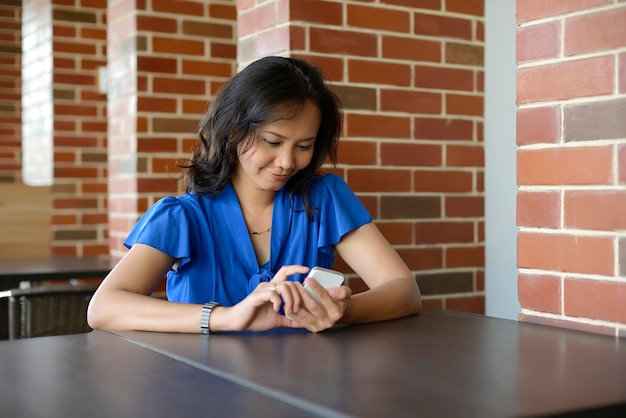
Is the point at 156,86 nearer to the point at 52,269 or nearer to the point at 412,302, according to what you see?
the point at 52,269

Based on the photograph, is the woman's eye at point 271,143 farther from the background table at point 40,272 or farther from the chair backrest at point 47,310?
the background table at point 40,272

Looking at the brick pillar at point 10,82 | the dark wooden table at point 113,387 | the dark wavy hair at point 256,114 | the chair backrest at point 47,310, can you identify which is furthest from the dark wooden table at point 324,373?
the brick pillar at point 10,82

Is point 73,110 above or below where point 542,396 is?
above

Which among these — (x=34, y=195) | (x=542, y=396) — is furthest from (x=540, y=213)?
(x=34, y=195)

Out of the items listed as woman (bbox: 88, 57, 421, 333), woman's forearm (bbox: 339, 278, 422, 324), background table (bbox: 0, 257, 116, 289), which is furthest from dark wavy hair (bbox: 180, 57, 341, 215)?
background table (bbox: 0, 257, 116, 289)

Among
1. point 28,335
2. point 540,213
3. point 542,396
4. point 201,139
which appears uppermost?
point 201,139

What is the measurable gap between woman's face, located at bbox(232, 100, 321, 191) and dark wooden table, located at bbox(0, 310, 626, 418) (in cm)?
55

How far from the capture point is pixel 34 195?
16.7 ft

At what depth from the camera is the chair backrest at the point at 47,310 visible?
112 inches

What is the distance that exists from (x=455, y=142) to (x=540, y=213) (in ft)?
3.73

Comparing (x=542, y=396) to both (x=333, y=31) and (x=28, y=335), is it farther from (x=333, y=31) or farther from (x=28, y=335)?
(x=28, y=335)

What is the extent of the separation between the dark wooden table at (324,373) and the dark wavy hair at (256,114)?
636mm

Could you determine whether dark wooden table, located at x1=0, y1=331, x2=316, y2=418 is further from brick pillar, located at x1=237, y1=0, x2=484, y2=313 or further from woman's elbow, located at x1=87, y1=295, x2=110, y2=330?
brick pillar, located at x1=237, y1=0, x2=484, y2=313

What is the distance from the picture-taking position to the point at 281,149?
7.25ft
